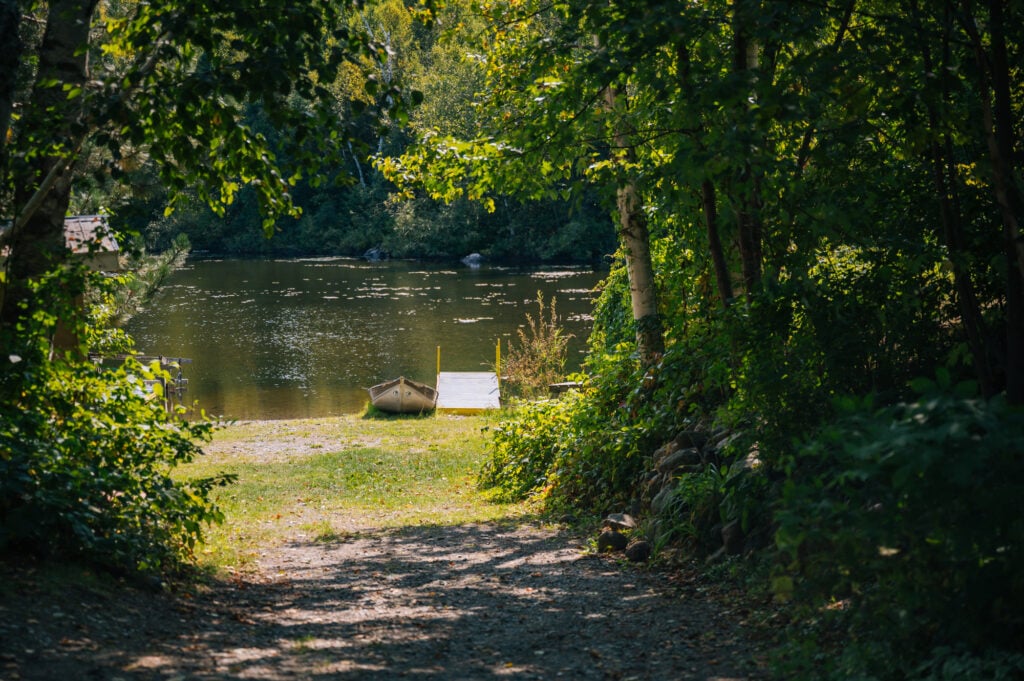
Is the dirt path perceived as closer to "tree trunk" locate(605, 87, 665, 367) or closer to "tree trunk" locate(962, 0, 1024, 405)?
"tree trunk" locate(962, 0, 1024, 405)

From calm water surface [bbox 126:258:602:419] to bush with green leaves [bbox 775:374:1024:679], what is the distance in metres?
21.3

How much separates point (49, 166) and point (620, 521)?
16.5ft

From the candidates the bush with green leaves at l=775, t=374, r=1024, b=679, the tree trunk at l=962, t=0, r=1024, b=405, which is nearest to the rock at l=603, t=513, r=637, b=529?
the tree trunk at l=962, t=0, r=1024, b=405

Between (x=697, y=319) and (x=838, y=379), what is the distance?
344 centimetres

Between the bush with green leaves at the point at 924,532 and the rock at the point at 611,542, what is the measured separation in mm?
3604

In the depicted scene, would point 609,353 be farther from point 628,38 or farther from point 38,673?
point 38,673

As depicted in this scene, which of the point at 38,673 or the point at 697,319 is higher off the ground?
the point at 697,319

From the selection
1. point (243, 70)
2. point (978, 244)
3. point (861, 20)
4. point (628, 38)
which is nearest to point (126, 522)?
point (243, 70)

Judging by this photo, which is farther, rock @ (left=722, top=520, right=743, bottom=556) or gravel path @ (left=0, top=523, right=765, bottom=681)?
rock @ (left=722, top=520, right=743, bottom=556)

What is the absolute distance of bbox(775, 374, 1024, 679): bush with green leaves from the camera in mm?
3303

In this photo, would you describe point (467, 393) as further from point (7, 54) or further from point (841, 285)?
point (7, 54)

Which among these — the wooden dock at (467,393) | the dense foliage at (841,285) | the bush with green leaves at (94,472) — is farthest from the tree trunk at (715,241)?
the wooden dock at (467,393)

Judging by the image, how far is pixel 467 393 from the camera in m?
24.0

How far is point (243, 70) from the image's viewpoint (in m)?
5.70
